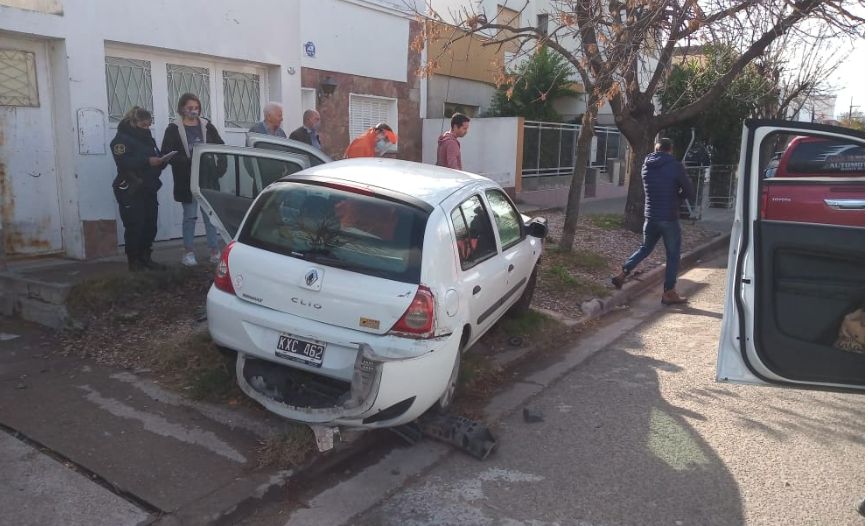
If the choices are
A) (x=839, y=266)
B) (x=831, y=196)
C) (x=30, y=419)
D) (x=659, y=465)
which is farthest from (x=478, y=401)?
(x=831, y=196)

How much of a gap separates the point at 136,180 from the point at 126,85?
198cm

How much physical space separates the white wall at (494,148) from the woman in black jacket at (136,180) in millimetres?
8340

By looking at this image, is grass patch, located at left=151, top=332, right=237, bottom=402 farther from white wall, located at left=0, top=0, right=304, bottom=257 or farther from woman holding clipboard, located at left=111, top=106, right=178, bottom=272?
white wall, located at left=0, top=0, right=304, bottom=257

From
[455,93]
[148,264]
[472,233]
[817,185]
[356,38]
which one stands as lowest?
[148,264]

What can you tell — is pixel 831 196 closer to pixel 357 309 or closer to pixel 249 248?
pixel 357 309

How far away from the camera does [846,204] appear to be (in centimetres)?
546

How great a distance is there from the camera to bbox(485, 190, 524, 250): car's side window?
5367mm

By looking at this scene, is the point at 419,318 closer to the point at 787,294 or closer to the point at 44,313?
the point at 787,294

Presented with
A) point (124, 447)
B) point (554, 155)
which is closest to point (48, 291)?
point (124, 447)

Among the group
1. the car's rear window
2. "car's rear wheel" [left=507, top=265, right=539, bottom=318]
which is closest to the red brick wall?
"car's rear wheel" [left=507, top=265, right=539, bottom=318]

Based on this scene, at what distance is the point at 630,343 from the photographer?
637 cm

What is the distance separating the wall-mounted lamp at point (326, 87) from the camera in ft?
33.0

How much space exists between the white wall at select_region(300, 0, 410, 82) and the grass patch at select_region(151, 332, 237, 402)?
579 centimetres

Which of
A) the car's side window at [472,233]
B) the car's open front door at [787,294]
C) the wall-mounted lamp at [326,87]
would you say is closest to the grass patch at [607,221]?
the wall-mounted lamp at [326,87]
